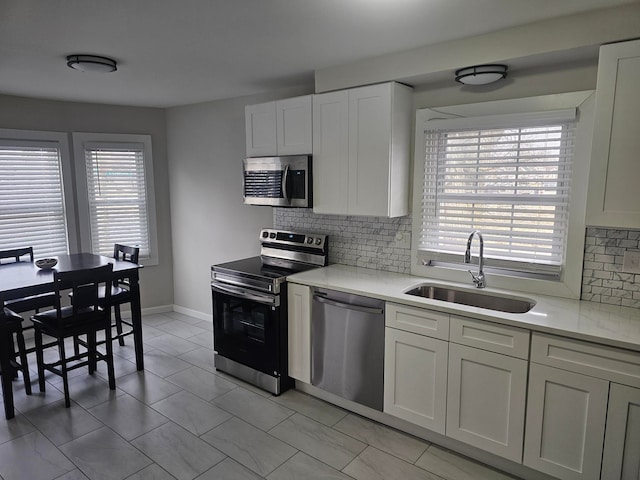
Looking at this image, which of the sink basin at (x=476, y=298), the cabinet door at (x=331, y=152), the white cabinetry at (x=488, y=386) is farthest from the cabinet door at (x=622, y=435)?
the cabinet door at (x=331, y=152)

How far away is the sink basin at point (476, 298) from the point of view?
2705 millimetres

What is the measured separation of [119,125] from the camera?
490 centimetres

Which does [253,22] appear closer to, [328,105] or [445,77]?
[328,105]

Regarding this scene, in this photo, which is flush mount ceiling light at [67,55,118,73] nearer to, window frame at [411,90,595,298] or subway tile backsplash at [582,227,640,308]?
window frame at [411,90,595,298]

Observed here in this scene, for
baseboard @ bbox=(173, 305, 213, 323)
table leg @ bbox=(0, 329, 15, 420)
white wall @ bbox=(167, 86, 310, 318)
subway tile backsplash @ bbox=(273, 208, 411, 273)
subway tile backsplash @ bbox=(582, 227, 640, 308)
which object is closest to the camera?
subway tile backsplash @ bbox=(582, 227, 640, 308)

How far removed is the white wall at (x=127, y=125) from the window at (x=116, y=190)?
0.10 meters

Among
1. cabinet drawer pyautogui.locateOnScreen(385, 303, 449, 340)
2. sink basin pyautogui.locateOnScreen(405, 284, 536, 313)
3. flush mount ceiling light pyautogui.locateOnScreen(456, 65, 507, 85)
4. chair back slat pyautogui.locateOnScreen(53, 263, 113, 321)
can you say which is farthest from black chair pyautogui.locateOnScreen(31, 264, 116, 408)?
flush mount ceiling light pyautogui.locateOnScreen(456, 65, 507, 85)

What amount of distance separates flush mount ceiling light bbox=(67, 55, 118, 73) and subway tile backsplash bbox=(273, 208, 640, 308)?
1.82m

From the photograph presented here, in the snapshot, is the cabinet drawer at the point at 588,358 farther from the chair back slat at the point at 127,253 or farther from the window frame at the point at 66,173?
the window frame at the point at 66,173

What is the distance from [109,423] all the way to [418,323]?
7.26ft

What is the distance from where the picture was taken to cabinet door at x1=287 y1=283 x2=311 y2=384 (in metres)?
3.19

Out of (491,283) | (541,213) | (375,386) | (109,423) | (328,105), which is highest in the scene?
(328,105)

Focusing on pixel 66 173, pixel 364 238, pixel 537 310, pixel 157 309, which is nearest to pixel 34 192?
pixel 66 173

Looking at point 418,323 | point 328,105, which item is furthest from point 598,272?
point 328,105
